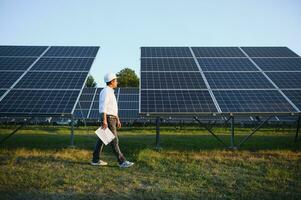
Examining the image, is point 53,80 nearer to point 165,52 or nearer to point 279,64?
point 165,52

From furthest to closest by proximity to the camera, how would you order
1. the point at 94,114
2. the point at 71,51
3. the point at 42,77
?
1. the point at 94,114
2. the point at 71,51
3. the point at 42,77

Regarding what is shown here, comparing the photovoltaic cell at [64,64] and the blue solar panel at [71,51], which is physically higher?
the blue solar panel at [71,51]

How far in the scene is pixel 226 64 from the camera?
1466 centimetres

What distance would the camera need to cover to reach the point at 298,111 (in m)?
10.7

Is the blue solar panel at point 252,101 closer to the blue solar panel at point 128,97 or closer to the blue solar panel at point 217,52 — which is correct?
the blue solar panel at point 217,52

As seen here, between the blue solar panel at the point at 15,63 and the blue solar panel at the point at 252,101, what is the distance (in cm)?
966

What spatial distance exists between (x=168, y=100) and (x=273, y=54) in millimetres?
8479

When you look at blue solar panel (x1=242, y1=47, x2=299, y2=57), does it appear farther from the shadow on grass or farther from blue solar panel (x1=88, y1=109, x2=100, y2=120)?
blue solar panel (x1=88, y1=109, x2=100, y2=120)

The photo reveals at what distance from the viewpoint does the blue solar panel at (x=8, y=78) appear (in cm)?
1286

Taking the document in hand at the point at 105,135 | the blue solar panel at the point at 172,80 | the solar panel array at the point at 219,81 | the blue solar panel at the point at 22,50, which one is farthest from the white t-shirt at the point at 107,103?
the blue solar panel at the point at 22,50

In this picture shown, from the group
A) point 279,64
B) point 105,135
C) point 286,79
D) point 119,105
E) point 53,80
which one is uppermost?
point 279,64

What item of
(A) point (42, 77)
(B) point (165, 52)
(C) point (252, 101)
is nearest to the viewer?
(C) point (252, 101)

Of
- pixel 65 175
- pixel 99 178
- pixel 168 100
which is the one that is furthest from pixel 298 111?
pixel 65 175

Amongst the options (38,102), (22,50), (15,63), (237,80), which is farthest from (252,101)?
(22,50)
